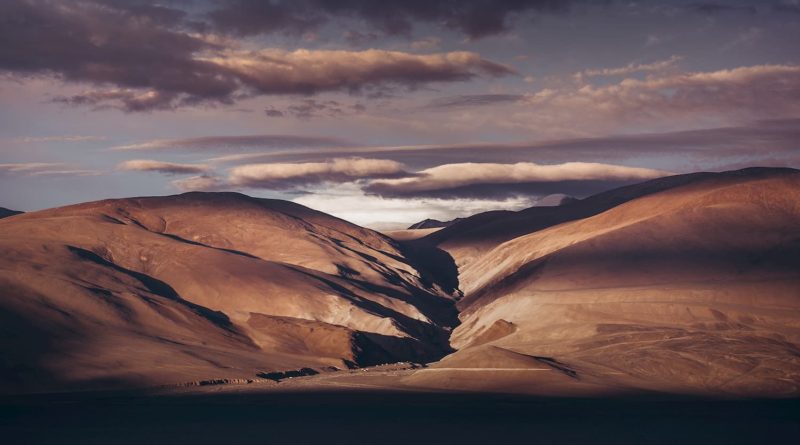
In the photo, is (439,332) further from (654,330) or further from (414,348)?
(654,330)

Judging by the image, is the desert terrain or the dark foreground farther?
the desert terrain

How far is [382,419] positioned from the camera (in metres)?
107

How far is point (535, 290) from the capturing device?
19550cm

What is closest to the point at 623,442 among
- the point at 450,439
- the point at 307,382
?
the point at 450,439

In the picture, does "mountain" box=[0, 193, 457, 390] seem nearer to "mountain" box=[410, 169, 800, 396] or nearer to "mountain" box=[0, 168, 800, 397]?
"mountain" box=[0, 168, 800, 397]

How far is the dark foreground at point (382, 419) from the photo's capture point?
3706 inches

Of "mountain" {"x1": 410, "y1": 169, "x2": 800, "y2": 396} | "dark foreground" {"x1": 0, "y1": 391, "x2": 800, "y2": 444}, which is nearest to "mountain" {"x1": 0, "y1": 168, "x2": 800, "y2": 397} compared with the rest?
"mountain" {"x1": 410, "y1": 169, "x2": 800, "y2": 396}

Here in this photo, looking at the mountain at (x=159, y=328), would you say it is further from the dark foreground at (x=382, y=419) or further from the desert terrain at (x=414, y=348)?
the dark foreground at (x=382, y=419)

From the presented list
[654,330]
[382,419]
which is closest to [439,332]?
[654,330]

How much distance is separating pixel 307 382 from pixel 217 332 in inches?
1372

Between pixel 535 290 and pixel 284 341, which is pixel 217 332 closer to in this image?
pixel 284 341

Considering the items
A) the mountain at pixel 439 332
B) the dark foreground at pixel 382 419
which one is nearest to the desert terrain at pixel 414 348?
the mountain at pixel 439 332

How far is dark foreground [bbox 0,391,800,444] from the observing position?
94.1m

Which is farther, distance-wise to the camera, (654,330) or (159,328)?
(159,328)
